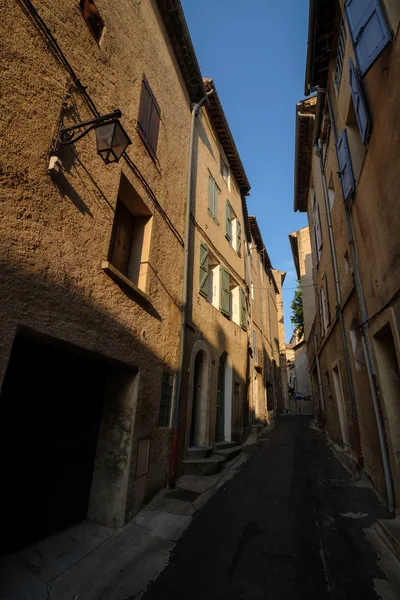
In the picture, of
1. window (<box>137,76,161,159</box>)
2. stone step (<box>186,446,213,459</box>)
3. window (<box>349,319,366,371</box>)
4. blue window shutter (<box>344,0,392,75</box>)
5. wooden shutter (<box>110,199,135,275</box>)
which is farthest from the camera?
stone step (<box>186,446,213,459</box>)

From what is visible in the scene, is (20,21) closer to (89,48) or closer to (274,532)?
(89,48)

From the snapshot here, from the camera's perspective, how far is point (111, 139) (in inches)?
144

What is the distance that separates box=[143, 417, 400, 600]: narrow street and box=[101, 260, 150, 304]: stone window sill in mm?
3465

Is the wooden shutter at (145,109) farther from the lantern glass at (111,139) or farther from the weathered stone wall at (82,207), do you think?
the lantern glass at (111,139)

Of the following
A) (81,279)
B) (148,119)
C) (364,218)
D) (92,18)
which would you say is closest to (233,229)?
(148,119)

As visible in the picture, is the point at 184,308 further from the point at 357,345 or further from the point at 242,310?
the point at 242,310

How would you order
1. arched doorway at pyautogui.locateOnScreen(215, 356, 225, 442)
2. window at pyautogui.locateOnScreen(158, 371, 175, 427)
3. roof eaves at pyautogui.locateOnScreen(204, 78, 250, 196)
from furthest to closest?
roof eaves at pyautogui.locateOnScreen(204, 78, 250, 196)
arched doorway at pyautogui.locateOnScreen(215, 356, 225, 442)
window at pyautogui.locateOnScreen(158, 371, 175, 427)

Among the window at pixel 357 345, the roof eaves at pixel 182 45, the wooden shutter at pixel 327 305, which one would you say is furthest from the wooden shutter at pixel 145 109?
the wooden shutter at pixel 327 305

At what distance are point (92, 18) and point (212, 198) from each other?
5964 millimetres

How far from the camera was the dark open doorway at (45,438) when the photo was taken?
3.39 m

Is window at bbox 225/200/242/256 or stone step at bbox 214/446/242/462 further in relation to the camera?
window at bbox 225/200/242/256

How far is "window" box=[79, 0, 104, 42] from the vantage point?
4551 millimetres

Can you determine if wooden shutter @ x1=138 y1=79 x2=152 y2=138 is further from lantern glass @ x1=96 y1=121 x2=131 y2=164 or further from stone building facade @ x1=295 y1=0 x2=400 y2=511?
stone building facade @ x1=295 y1=0 x2=400 y2=511

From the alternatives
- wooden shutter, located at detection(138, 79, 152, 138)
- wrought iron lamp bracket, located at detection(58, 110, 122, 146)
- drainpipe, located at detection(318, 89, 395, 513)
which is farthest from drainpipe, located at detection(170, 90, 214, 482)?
wrought iron lamp bracket, located at detection(58, 110, 122, 146)
